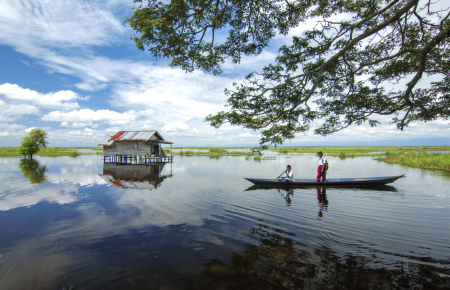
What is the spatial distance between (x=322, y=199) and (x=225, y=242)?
24.3 ft

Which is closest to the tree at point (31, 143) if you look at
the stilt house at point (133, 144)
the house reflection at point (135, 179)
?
the stilt house at point (133, 144)

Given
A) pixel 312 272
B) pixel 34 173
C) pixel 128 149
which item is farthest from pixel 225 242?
pixel 128 149

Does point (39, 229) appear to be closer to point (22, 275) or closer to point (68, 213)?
point (68, 213)

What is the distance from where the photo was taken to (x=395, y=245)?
6387 mm

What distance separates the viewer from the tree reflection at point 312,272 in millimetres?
4664

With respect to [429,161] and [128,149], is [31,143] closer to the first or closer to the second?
[128,149]

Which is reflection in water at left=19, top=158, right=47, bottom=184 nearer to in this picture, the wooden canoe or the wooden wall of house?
the wooden wall of house

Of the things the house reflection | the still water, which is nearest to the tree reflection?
the still water

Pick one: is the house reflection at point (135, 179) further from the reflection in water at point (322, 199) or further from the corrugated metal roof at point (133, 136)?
the reflection in water at point (322, 199)

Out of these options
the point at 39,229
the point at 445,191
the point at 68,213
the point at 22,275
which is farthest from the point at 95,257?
the point at 445,191

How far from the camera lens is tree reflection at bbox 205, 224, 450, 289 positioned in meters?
4.66

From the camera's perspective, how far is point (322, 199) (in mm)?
11992

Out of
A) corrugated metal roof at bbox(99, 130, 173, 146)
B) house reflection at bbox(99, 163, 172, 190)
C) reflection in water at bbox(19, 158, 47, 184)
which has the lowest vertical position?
house reflection at bbox(99, 163, 172, 190)

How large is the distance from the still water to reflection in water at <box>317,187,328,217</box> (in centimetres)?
5
